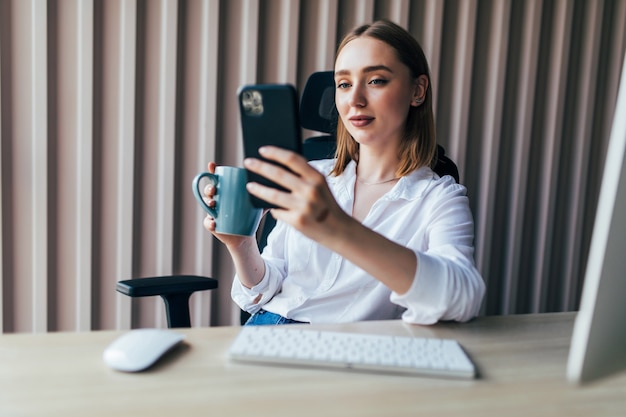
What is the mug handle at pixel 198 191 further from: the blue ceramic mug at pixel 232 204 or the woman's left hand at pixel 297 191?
the woman's left hand at pixel 297 191

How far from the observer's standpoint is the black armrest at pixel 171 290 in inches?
47.6

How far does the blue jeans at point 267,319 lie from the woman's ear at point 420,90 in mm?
641

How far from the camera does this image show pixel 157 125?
1.77 metres

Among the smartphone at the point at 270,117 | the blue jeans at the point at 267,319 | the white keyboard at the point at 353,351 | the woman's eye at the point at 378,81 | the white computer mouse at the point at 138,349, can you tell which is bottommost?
the blue jeans at the point at 267,319

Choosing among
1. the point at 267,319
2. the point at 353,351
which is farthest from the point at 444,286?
the point at 267,319

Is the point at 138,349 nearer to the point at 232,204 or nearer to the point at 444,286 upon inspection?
the point at 232,204

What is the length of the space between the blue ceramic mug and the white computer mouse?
23 cm

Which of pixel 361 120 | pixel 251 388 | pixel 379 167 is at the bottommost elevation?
pixel 251 388

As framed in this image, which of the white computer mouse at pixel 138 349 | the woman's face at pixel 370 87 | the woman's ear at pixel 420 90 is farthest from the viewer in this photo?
the woman's ear at pixel 420 90

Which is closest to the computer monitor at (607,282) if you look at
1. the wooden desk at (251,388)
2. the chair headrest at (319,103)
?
the wooden desk at (251,388)

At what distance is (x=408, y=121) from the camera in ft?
4.83

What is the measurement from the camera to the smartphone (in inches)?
29.9

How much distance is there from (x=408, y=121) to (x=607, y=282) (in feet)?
2.94

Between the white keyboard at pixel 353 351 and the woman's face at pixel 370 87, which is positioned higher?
the woman's face at pixel 370 87
